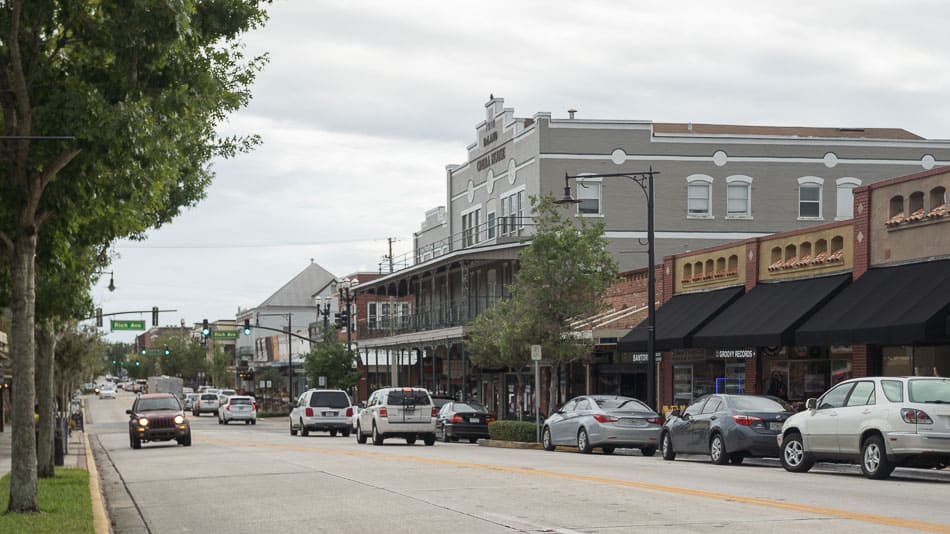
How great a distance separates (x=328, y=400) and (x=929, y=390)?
1207 inches

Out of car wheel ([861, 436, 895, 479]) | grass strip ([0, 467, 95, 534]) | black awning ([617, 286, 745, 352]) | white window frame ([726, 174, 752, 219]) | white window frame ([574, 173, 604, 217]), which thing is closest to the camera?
grass strip ([0, 467, 95, 534])

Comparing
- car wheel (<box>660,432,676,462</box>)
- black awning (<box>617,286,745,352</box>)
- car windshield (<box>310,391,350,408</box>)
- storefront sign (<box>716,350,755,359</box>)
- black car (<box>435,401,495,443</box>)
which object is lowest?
black car (<box>435,401,495,443</box>)

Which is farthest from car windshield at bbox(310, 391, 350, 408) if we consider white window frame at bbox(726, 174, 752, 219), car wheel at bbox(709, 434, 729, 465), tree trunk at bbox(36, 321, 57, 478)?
car wheel at bbox(709, 434, 729, 465)

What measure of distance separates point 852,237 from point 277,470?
49.9 feet

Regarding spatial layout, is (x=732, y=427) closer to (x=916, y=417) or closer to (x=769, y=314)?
(x=916, y=417)

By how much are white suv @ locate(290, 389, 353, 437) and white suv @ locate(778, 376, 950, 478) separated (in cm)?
2715

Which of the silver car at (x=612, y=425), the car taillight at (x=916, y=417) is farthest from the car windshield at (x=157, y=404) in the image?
the car taillight at (x=916, y=417)

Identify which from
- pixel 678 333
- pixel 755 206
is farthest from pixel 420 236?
pixel 678 333

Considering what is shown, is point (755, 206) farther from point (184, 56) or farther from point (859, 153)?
point (184, 56)

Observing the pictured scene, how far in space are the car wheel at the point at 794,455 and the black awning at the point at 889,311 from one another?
417 centimetres

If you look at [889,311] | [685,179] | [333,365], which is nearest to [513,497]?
[889,311]

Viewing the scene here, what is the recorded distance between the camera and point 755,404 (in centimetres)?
2519

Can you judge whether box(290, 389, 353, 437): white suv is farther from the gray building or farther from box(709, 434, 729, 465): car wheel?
box(709, 434, 729, 465): car wheel

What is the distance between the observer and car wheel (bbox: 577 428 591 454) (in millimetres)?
29947
